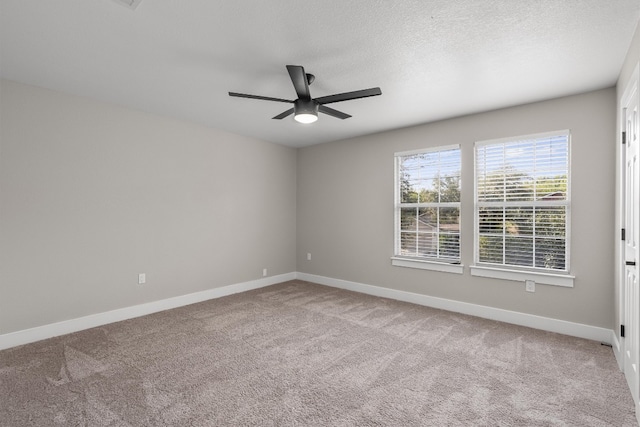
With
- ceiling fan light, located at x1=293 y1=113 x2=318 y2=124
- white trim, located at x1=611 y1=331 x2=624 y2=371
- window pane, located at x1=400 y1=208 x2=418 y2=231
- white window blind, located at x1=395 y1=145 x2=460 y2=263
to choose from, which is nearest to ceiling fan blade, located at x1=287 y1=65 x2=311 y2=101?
ceiling fan light, located at x1=293 y1=113 x2=318 y2=124

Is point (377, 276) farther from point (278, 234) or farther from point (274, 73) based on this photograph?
point (274, 73)

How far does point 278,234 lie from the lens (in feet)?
18.9

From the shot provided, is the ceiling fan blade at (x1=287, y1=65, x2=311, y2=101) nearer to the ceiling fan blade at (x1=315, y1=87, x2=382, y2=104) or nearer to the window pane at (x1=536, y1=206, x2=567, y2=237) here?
the ceiling fan blade at (x1=315, y1=87, x2=382, y2=104)

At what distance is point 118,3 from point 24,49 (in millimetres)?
1181

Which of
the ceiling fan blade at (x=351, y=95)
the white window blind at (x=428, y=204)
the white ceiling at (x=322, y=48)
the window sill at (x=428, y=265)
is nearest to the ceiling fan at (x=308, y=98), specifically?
the ceiling fan blade at (x=351, y=95)

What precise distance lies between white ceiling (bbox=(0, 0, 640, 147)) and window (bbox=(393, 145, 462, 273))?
938mm

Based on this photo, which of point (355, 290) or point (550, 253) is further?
point (355, 290)

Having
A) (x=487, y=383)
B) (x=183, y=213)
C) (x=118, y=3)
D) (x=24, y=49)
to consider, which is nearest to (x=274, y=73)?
(x=118, y=3)

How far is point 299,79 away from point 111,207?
275cm

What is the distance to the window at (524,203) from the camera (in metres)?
3.45

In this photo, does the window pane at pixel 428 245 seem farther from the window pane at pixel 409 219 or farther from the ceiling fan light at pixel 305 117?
the ceiling fan light at pixel 305 117

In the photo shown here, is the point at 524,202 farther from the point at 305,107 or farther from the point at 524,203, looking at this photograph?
the point at 305,107

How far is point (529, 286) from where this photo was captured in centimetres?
357

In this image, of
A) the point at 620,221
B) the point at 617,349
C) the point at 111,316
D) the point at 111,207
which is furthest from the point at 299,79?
the point at 617,349
